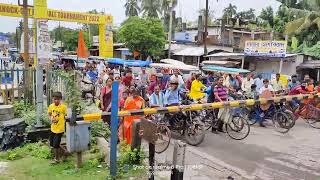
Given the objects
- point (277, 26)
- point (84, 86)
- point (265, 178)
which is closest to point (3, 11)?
point (84, 86)

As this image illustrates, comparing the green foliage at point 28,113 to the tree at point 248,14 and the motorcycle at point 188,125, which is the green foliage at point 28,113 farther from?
the tree at point 248,14

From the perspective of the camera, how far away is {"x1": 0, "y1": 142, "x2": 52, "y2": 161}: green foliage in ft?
22.8

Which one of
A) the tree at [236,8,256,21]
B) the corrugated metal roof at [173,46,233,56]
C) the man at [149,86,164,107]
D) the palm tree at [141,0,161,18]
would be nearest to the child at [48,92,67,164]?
the man at [149,86,164,107]

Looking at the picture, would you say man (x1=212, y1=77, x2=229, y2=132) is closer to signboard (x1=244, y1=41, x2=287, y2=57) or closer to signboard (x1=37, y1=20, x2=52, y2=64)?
signboard (x1=37, y1=20, x2=52, y2=64)

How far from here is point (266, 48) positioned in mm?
22047

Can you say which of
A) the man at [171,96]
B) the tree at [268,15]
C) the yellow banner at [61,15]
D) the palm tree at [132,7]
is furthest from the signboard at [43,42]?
the palm tree at [132,7]

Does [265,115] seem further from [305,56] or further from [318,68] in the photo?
[305,56]

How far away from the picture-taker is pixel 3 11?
18.3 metres

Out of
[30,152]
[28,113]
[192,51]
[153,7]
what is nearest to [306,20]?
[192,51]

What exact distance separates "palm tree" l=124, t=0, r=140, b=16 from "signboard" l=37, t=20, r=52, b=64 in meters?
57.3

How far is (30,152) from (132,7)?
5887cm

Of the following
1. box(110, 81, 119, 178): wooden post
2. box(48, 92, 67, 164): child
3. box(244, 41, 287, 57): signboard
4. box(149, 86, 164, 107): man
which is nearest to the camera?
box(110, 81, 119, 178): wooden post

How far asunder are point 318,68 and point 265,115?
12.8m

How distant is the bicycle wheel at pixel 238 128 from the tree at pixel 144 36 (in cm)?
2330
